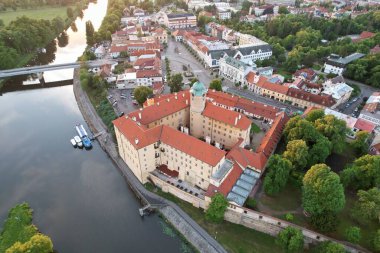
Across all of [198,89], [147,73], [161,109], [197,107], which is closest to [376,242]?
[197,107]

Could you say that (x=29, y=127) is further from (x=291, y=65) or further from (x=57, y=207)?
(x=291, y=65)

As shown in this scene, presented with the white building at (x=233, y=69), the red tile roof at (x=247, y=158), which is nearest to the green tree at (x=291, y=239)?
the red tile roof at (x=247, y=158)

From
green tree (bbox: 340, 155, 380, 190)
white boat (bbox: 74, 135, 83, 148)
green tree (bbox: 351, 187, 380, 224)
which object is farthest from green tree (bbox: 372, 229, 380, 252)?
white boat (bbox: 74, 135, 83, 148)

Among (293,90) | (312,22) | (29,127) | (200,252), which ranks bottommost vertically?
(200,252)

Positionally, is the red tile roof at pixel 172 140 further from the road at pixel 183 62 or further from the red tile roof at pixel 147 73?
the road at pixel 183 62

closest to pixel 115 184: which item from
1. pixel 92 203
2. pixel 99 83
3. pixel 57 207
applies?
pixel 92 203

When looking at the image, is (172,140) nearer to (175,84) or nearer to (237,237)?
(237,237)
